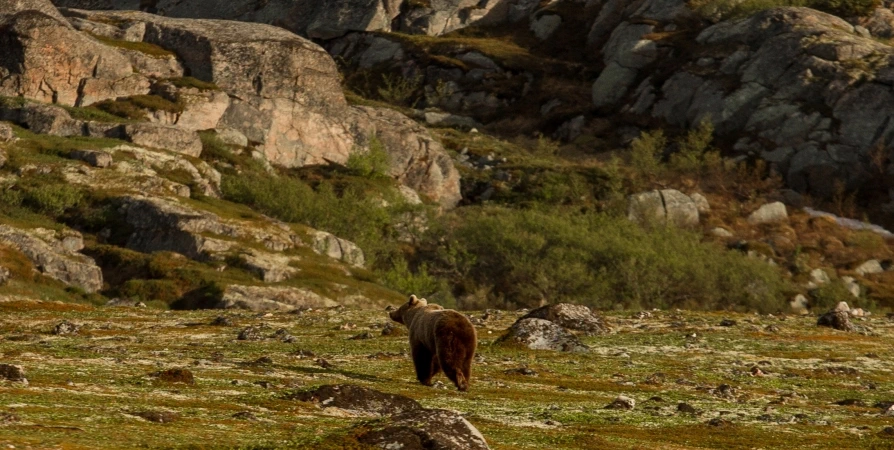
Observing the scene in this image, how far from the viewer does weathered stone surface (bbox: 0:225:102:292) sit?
102m

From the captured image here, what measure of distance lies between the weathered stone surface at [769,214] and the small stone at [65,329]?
11785 cm

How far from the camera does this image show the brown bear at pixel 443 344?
36.5m

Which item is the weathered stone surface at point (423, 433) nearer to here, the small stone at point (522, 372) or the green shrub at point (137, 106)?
the small stone at point (522, 372)

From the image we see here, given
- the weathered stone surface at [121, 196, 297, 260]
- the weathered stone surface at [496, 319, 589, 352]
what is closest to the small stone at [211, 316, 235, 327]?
the weathered stone surface at [496, 319, 589, 352]

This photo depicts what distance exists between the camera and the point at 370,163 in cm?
16825

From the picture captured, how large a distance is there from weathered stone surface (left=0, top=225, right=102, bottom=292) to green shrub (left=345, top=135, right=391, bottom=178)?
63.5 metres

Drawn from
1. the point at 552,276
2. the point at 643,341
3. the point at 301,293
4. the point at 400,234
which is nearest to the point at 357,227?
the point at 400,234

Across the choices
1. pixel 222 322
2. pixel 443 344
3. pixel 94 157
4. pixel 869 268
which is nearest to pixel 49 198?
pixel 94 157

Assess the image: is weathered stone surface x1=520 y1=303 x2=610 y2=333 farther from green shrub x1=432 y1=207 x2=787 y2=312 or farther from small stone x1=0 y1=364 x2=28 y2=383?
green shrub x1=432 y1=207 x2=787 y2=312

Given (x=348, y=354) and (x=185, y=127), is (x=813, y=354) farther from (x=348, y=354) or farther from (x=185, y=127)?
(x=185, y=127)

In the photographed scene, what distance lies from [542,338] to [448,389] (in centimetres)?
2025

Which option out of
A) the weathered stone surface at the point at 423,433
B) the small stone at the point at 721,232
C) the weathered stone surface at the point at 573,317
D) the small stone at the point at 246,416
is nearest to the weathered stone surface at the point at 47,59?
the small stone at the point at 721,232

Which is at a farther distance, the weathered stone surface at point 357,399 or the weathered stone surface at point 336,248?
the weathered stone surface at point 336,248

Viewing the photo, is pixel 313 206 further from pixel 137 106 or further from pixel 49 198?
pixel 49 198
